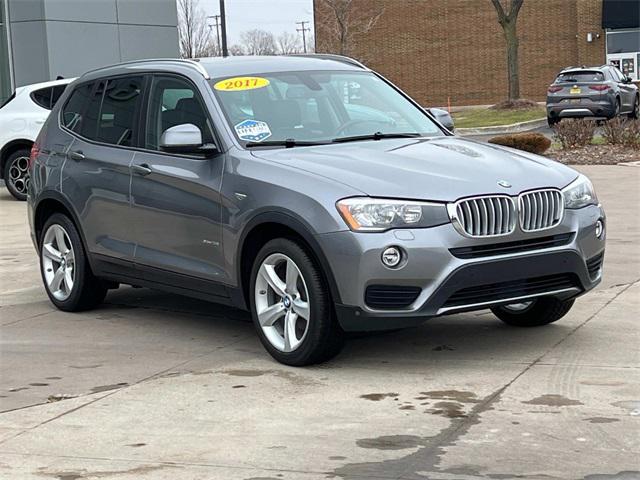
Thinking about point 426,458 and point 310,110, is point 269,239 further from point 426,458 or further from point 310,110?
point 426,458

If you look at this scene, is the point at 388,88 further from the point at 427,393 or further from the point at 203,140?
the point at 427,393

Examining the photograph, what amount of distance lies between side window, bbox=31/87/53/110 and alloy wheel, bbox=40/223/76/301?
8.60 meters

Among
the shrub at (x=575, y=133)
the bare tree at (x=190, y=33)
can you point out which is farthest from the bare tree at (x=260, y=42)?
the shrub at (x=575, y=133)

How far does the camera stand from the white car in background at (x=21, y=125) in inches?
659

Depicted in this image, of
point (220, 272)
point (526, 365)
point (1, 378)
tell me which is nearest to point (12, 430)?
point (1, 378)

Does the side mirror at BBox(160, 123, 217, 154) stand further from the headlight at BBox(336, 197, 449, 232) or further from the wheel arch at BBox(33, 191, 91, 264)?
the wheel arch at BBox(33, 191, 91, 264)

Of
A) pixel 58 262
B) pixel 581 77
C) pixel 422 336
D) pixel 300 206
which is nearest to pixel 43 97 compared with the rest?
pixel 58 262

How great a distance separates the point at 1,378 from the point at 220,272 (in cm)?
139

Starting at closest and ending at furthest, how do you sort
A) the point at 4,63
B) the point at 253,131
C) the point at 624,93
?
1. the point at 253,131
2. the point at 4,63
3. the point at 624,93

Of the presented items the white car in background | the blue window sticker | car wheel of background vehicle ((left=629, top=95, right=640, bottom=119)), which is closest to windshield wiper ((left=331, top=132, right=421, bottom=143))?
the blue window sticker

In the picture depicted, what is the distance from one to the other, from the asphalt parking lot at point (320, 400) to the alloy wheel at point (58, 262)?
7.9 inches

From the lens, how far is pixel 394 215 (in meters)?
6.13

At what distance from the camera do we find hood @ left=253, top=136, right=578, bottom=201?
625cm

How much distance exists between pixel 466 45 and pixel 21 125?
140 feet
